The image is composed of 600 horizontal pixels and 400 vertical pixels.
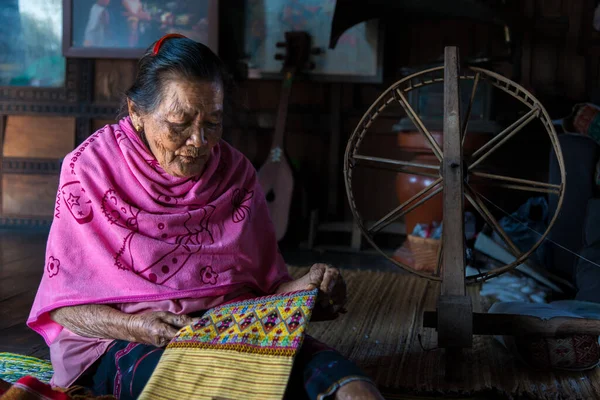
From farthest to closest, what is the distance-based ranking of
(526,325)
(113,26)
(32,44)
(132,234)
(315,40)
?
(32,44)
(113,26)
(315,40)
(526,325)
(132,234)

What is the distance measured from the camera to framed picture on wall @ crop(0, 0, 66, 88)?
5094 mm

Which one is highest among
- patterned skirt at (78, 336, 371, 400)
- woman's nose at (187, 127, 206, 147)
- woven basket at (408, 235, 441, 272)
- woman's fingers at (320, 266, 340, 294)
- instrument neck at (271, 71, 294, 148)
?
instrument neck at (271, 71, 294, 148)

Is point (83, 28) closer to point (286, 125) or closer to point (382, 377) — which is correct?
point (286, 125)

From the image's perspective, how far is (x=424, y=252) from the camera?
381 cm

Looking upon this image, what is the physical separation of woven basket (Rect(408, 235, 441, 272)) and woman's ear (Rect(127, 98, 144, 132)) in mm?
2455

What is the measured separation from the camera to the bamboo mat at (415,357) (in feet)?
6.47

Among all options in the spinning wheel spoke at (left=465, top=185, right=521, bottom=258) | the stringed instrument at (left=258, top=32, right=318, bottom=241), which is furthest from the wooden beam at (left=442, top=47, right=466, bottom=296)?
the stringed instrument at (left=258, top=32, right=318, bottom=241)

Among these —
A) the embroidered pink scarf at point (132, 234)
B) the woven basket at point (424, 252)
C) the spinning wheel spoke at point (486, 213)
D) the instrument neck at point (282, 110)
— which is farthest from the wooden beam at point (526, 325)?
the instrument neck at point (282, 110)

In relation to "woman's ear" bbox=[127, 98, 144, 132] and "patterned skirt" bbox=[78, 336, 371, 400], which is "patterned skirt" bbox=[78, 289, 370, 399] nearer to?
"patterned skirt" bbox=[78, 336, 371, 400]

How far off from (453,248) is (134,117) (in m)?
1.00

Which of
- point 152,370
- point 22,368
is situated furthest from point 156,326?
point 22,368

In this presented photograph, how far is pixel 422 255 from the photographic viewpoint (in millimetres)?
3830

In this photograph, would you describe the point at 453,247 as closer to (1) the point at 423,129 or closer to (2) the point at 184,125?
(1) the point at 423,129

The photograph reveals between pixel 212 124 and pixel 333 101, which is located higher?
pixel 333 101
